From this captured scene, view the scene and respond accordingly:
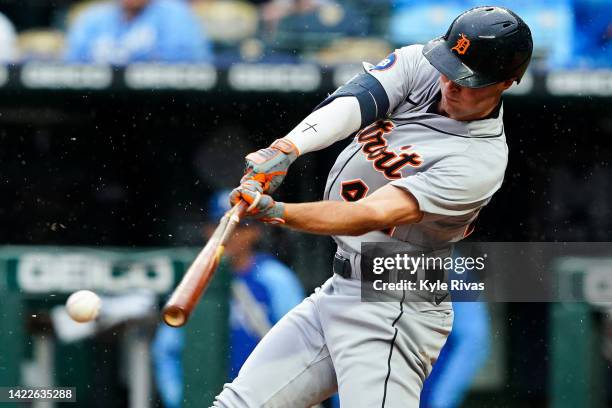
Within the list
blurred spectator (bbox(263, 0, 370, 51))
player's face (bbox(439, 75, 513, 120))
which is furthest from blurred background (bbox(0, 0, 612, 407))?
player's face (bbox(439, 75, 513, 120))

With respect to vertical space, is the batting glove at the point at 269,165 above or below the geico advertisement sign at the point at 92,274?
above

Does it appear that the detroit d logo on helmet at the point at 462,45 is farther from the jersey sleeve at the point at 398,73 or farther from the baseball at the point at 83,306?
the baseball at the point at 83,306

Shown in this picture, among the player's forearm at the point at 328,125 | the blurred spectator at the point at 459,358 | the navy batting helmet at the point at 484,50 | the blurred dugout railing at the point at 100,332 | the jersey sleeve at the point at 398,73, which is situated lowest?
the blurred spectator at the point at 459,358

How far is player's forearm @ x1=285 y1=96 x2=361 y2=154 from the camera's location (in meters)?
2.83

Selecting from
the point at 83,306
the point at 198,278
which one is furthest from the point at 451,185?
the point at 83,306

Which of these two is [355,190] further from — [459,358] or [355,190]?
[459,358]

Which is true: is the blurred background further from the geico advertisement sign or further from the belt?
the belt

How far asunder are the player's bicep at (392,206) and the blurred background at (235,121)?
2.03 metres

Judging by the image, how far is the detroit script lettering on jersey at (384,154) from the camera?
297 centimetres

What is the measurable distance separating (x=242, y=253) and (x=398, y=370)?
1913mm

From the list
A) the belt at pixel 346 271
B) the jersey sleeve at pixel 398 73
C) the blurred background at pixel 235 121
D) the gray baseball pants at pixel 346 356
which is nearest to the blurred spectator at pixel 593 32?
the blurred background at pixel 235 121

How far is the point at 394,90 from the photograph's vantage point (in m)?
3.01

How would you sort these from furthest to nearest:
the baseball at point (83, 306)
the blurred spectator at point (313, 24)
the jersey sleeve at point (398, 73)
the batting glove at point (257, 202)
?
the blurred spectator at point (313, 24) → the baseball at point (83, 306) → the jersey sleeve at point (398, 73) → the batting glove at point (257, 202)

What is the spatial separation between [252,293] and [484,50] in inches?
80.9
